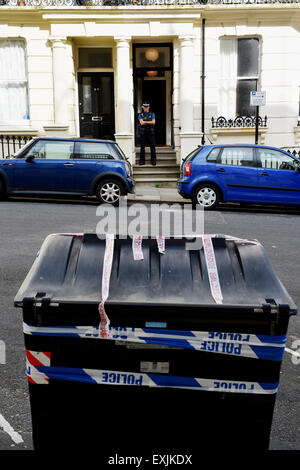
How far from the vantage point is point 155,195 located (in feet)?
50.0

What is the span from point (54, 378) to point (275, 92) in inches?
672

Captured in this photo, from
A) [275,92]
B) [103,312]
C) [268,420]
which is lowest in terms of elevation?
[268,420]

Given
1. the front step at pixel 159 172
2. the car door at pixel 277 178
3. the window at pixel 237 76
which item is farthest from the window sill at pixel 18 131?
the car door at pixel 277 178

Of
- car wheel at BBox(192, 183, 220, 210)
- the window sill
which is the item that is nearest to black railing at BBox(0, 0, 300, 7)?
the window sill

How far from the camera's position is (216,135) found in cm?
1833

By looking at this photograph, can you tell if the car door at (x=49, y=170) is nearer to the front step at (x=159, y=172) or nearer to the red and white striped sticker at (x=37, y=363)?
the front step at (x=159, y=172)

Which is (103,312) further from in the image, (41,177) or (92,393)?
(41,177)

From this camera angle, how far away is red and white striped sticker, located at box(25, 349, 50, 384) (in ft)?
9.12

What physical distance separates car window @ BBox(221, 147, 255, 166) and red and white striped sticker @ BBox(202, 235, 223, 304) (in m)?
10.2

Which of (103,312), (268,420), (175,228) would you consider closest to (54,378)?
(103,312)

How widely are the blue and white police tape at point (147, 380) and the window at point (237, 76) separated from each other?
16720mm

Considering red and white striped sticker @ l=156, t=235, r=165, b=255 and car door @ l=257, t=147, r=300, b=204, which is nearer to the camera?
red and white striped sticker @ l=156, t=235, r=165, b=255

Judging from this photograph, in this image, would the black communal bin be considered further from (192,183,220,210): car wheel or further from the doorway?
the doorway

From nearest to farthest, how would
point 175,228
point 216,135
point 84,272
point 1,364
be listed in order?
point 84,272, point 1,364, point 175,228, point 216,135
